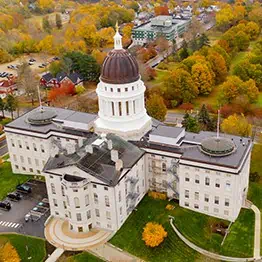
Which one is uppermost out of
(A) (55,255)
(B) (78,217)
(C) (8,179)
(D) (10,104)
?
(B) (78,217)

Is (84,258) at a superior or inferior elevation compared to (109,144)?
inferior

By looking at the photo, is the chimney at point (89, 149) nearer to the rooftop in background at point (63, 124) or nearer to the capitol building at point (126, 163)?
the capitol building at point (126, 163)

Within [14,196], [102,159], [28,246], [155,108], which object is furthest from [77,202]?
[155,108]

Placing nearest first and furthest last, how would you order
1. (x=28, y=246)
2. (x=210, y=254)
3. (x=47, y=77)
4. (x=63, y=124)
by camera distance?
(x=210, y=254) < (x=28, y=246) < (x=63, y=124) < (x=47, y=77)

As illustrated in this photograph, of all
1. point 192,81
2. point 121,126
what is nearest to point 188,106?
point 192,81

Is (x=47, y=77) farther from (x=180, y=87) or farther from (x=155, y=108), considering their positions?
(x=155, y=108)

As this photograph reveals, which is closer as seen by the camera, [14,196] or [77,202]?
[77,202]

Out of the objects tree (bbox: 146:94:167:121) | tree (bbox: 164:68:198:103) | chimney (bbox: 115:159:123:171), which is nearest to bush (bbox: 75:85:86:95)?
tree (bbox: 164:68:198:103)

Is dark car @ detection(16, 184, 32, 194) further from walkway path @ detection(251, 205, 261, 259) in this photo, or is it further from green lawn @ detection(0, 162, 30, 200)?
walkway path @ detection(251, 205, 261, 259)

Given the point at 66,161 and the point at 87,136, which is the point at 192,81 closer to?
the point at 87,136
